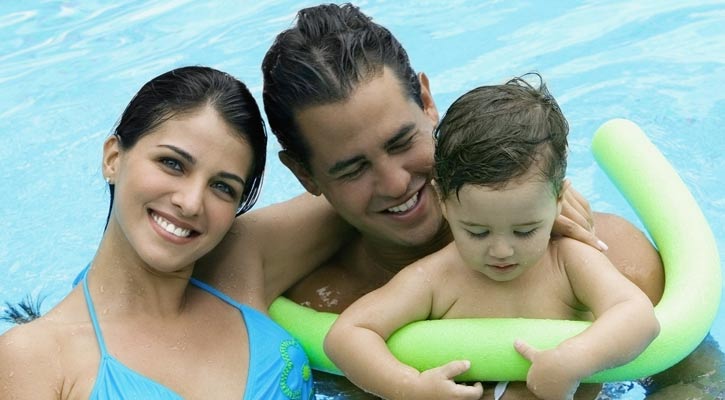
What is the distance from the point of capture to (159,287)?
365cm

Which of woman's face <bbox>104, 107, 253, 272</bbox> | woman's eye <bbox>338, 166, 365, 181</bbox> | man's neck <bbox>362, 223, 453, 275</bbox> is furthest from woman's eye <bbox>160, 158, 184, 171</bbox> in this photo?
man's neck <bbox>362, 223, 453, 275</bbox>

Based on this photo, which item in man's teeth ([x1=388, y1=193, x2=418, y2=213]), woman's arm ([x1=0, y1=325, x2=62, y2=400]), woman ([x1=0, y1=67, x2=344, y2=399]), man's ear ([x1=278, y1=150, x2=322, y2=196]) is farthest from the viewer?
man's ear ([x1=278, y1=150, x2=322, y2=196])

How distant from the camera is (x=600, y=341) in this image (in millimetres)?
3113

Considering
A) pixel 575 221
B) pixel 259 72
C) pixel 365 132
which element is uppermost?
pixel 365 132

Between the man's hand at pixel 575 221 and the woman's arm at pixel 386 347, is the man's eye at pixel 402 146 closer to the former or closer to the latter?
the woman's arm at pixel 386 347

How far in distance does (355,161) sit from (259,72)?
4.02 m

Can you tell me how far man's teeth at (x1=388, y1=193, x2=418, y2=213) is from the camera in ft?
12.1

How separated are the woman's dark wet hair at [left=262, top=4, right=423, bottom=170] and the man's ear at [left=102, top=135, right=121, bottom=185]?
53 cm

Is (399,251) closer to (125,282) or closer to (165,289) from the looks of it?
(165,289)

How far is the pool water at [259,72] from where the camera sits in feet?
20.0

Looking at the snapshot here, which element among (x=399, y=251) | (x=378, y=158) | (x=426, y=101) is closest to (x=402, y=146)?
(x=378, y=158)

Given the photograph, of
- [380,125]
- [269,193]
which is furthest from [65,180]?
[380,125]

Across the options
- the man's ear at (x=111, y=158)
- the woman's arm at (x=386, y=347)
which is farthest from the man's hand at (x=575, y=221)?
the man's ear at (x=111, y=158)

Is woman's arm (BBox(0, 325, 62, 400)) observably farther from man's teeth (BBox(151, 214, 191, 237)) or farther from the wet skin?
the wet skin
